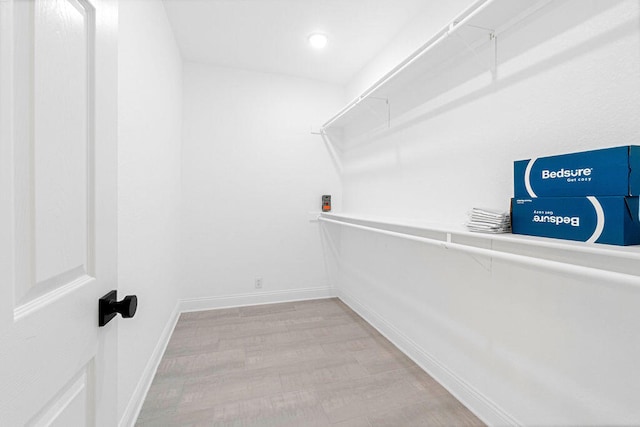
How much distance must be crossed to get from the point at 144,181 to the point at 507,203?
1898 millimetres

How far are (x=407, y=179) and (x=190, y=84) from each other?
2316 mm

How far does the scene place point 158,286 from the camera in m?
2.00

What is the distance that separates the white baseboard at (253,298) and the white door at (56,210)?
2434 millimetres

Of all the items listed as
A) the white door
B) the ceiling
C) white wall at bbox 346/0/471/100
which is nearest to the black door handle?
the white door

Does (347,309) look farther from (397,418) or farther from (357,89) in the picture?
(357,89)

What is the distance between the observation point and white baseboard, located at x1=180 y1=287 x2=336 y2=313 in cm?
298

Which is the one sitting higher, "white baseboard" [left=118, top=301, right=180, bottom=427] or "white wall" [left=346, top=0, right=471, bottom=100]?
"white wall" [left=346, top=0, right=471, bottom=100]

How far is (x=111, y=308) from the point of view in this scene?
656mm

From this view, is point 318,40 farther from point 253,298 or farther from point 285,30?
point 253,298

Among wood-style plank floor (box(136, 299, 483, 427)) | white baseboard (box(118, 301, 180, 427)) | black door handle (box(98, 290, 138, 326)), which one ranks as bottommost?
wood-style plank floor (box(136, 299, 483, 427))

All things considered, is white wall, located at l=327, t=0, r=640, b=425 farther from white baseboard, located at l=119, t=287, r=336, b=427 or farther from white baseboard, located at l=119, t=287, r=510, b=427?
white baseboard, located at l=119, t=287, r=336, b=427

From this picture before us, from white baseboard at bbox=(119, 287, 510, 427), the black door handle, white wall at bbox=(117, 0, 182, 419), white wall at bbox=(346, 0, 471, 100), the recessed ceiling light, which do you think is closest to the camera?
the black door handle

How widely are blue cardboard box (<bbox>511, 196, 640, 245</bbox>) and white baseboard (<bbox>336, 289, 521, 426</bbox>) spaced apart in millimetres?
932

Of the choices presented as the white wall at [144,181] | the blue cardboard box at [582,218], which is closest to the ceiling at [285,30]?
the white wall at [144,181]
